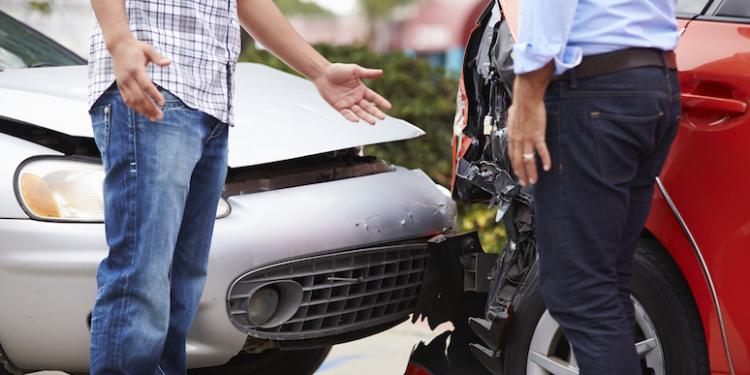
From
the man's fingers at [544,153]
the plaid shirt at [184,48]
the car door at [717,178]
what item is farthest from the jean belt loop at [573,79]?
the plaid shirt at [184,48]

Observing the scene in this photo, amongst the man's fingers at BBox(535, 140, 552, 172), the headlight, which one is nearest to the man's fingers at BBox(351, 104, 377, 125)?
the headlight

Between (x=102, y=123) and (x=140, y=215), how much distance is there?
0.23 m

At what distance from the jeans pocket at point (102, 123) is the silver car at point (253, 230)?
1.79 feet

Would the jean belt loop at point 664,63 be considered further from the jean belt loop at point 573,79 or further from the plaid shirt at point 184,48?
the plaid shirt at point 184,48

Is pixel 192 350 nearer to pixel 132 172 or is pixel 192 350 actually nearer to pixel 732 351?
pixel 132 172

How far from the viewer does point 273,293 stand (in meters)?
3.16

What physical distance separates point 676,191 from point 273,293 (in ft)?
3.91

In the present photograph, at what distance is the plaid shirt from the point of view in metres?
2.40

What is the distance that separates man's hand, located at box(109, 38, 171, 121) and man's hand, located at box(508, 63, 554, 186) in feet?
2.39

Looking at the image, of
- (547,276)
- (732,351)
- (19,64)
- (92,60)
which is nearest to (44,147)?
(92,60)

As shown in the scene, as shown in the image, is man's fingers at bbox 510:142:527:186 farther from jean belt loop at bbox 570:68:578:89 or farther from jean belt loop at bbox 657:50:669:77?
jean belt loop at bbox 657:50:669:77

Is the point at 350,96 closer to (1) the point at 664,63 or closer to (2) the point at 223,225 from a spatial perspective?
(2) the point at 223,225

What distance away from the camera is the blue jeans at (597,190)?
7.11ft

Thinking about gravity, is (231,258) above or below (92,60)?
below
